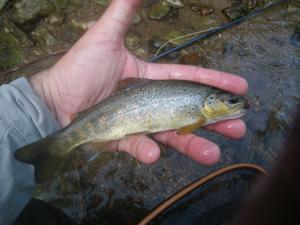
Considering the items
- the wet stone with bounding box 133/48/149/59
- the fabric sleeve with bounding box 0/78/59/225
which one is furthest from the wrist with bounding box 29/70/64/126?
the wet stone with bounding box 133/48/149/59

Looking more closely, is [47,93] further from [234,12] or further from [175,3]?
[234,12]

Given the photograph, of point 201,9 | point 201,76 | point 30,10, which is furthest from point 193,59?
point 30,10

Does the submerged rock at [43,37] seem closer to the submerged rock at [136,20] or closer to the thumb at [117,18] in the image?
the submerged rock at [136,20]

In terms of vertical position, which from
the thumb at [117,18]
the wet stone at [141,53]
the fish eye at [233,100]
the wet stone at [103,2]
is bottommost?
the wet stone at [141,53]

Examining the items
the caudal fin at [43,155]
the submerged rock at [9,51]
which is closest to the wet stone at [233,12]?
the submerged rock at [9,51]

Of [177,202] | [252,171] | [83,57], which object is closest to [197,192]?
[177,202]

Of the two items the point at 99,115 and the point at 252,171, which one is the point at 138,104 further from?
the point at 252,171

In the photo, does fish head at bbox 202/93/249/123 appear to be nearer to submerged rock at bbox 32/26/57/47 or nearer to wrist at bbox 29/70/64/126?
wrist at bbox 29/70/64/126
